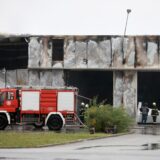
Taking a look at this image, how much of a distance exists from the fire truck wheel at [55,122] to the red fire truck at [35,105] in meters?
0.24

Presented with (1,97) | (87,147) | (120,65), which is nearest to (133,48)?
(120,65)

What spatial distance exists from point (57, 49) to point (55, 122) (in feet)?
36.7

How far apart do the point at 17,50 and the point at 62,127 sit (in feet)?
41.8

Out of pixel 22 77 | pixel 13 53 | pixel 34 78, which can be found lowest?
pixel 34 78

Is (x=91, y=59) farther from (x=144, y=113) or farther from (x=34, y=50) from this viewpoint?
(x=144, y=113)

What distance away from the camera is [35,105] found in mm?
38875

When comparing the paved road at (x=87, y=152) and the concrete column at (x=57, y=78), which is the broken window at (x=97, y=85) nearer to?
the concrete column at (x=57, y=78)

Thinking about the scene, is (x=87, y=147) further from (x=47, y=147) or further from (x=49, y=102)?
(x=49, y=102)

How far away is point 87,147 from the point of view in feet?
80.7

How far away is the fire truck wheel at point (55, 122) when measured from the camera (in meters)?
38.0

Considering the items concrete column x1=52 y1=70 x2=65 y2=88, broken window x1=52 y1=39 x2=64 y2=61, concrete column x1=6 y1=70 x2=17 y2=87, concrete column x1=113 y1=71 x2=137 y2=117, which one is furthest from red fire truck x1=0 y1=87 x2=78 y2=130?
concrete column x1=6 y1=70 x2=17 y2=87

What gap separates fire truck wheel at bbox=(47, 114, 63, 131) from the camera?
38.0 m

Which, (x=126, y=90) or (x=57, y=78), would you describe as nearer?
(x=57, y=78)

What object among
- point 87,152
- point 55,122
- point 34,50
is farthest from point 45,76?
point 87,152
